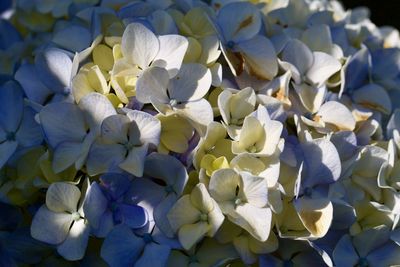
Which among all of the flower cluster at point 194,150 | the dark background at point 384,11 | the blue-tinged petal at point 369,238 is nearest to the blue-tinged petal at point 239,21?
the flower cluster at point 194,150

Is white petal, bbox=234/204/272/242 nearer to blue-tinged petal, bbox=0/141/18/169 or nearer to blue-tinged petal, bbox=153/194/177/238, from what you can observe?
blue-tinged petal, bbox=153/194/177/238

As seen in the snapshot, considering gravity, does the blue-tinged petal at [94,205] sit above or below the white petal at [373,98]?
above

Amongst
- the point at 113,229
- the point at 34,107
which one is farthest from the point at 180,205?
the point at 34,107

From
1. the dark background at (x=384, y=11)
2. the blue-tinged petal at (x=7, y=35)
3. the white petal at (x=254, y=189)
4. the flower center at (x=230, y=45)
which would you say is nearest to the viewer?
the white petal at (x=254, y=189)

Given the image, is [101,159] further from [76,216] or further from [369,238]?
[369,238]

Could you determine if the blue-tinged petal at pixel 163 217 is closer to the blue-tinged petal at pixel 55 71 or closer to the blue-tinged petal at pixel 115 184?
the blue-tinged petal at pixel 115 184

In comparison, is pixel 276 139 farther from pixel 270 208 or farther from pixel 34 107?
pixel 34 107

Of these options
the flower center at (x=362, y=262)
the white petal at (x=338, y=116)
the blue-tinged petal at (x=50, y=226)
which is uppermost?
the white petal at (x=338, y=116)
